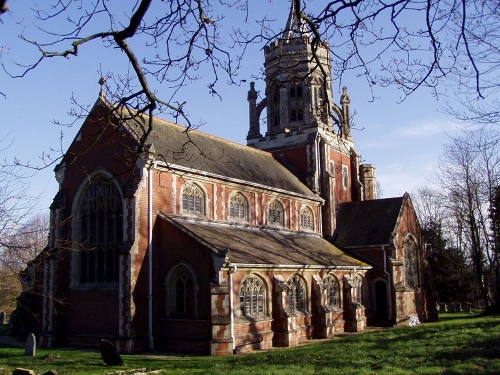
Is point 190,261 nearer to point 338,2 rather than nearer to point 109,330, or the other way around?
point 109,330

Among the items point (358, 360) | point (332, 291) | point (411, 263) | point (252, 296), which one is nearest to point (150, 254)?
point (252, 296)

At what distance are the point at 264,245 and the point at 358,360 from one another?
1227 centimetres

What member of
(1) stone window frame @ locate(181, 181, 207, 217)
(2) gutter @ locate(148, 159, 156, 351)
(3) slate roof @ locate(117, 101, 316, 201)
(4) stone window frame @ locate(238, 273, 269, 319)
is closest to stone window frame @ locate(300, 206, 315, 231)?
(3) slate roof @ locate(117, 101, 316, 201)

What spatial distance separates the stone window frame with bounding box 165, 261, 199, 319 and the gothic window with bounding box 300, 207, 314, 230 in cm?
1179

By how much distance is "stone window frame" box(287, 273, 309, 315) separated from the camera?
25328mm

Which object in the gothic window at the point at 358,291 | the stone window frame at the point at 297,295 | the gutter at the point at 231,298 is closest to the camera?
the gutter at the point at 231,298

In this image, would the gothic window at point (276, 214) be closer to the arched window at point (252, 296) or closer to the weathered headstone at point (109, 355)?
the arched window at point (252, 296)

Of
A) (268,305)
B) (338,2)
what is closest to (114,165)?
(268,305)

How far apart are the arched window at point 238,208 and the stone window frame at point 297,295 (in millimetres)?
4350

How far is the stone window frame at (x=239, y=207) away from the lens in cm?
2750

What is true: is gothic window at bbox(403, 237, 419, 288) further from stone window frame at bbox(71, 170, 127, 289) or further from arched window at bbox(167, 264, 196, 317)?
stone window frame at bbox(71, 170, 127, 289)

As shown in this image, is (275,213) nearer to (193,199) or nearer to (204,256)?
(193,199)

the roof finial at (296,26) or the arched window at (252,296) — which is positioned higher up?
the roof finial at (296,26)

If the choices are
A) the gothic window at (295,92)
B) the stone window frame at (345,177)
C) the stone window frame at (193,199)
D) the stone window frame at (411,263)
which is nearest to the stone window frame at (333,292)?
the stone window frame at (411,263)
